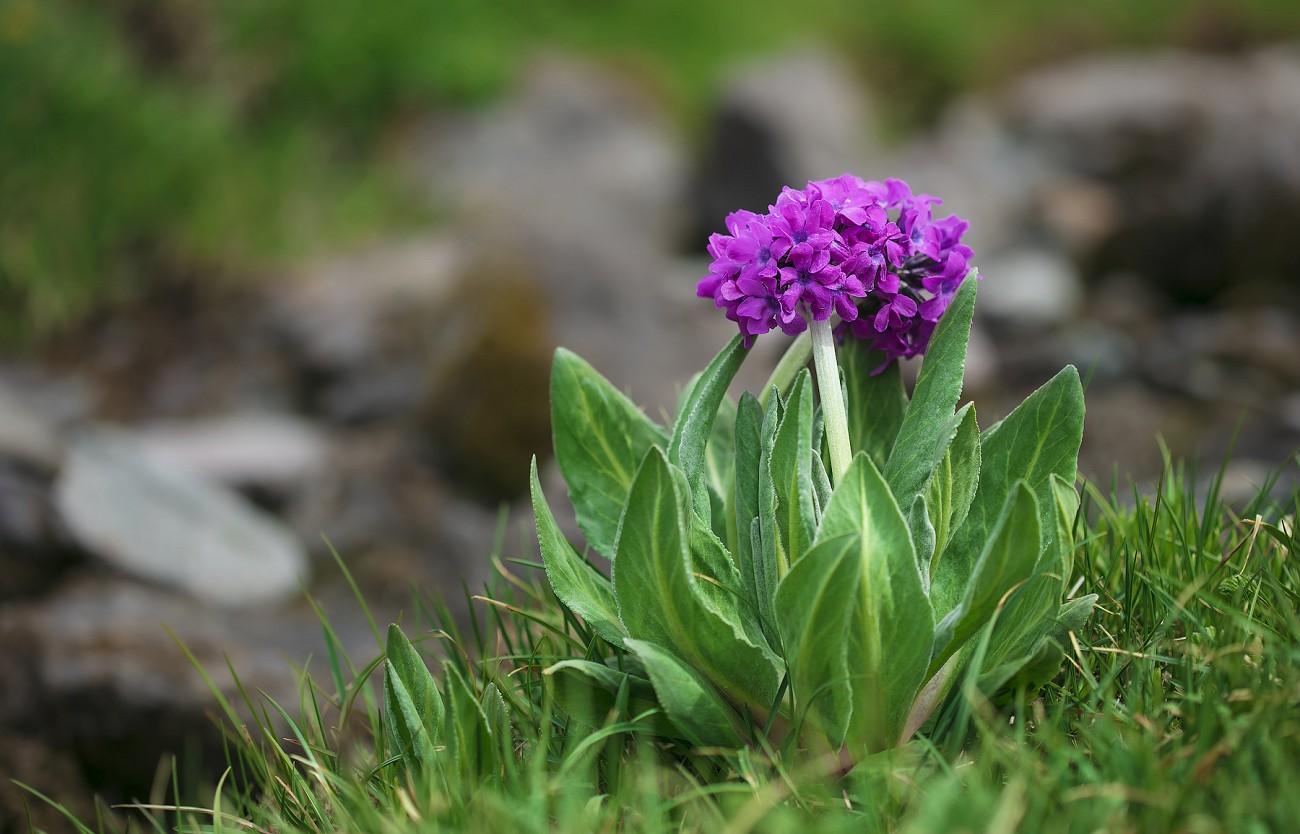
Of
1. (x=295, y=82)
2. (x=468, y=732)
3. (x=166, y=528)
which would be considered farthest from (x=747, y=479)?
(x=295, y=82)

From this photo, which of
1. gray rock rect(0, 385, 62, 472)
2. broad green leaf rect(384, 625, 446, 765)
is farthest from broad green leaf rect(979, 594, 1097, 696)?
gray rock rect(0, 385, 62, 472)

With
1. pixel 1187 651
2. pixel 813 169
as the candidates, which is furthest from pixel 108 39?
pixel 1187 651

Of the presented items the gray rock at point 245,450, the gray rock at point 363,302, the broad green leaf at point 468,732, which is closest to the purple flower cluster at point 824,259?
the broad green leaf at point 468,732

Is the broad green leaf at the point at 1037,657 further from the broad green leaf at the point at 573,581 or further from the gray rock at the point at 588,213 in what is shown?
the gray rock at the point at 588,213

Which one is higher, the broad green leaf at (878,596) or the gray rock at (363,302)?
the broad green leaf at (878,596)

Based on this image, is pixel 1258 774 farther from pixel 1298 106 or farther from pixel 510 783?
pixel 1298 106
